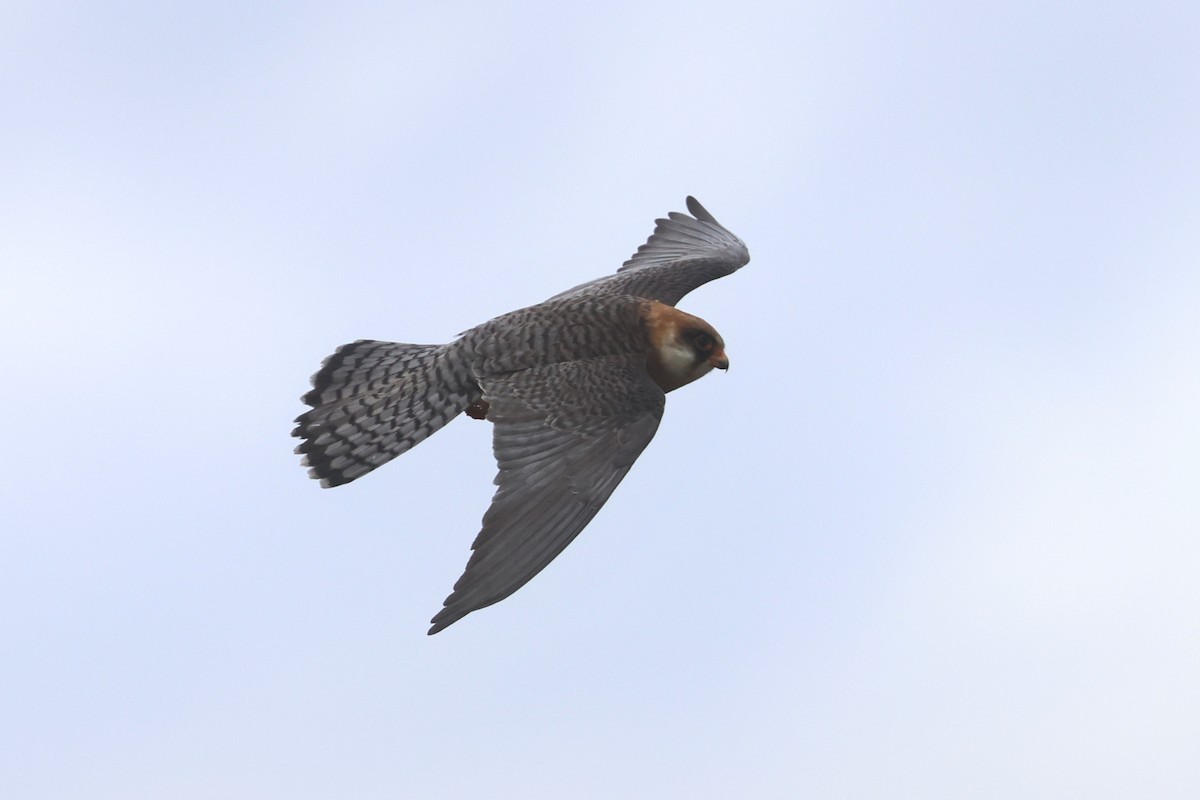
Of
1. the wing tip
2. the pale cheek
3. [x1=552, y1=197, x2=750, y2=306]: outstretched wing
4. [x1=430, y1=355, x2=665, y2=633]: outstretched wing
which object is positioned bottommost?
[x1=430, y1=355, x2=665, y2=633]: outstretched wing

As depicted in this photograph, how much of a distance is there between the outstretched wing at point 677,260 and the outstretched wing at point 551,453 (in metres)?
1.57

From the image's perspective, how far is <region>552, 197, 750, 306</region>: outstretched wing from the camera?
12203 mm

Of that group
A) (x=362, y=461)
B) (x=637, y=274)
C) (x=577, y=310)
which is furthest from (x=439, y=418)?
(x=637, y=274)

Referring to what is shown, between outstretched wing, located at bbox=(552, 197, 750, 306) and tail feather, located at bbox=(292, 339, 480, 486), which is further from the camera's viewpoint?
outstretched wing, located at bbox=(552, 197, 750, 306)

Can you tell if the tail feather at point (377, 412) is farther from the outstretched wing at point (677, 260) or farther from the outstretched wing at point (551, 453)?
the outstretched wing at point (677, 260)

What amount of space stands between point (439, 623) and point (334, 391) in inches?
123

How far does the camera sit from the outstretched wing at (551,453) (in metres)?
8.69

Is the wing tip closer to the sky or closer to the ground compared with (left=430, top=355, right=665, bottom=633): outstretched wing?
closer to the sky

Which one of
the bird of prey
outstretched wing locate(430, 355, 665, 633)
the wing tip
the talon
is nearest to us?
outstretched wing locate(430, 355, 665, 633)

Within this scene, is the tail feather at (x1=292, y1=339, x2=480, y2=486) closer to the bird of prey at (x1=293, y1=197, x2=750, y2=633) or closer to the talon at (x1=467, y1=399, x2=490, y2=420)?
the bird of prey at (x1=293, y1=197, x2=750, y2=633)

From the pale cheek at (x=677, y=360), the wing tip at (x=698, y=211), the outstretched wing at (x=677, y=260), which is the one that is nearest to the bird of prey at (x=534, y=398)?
the pale cheek at (x=677, y=360)

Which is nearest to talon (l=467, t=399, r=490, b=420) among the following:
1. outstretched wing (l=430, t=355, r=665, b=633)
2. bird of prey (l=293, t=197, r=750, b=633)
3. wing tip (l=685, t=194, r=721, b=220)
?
bird of prey (l=293, t=197, r=750, b=633)

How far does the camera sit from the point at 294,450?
10.5 m

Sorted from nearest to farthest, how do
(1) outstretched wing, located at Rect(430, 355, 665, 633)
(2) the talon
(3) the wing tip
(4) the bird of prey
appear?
(1) outstretched wing, located at Rect(430, 355, 665, 633), (4) the bird of prey, (2) the talon, (3) the wing tip
